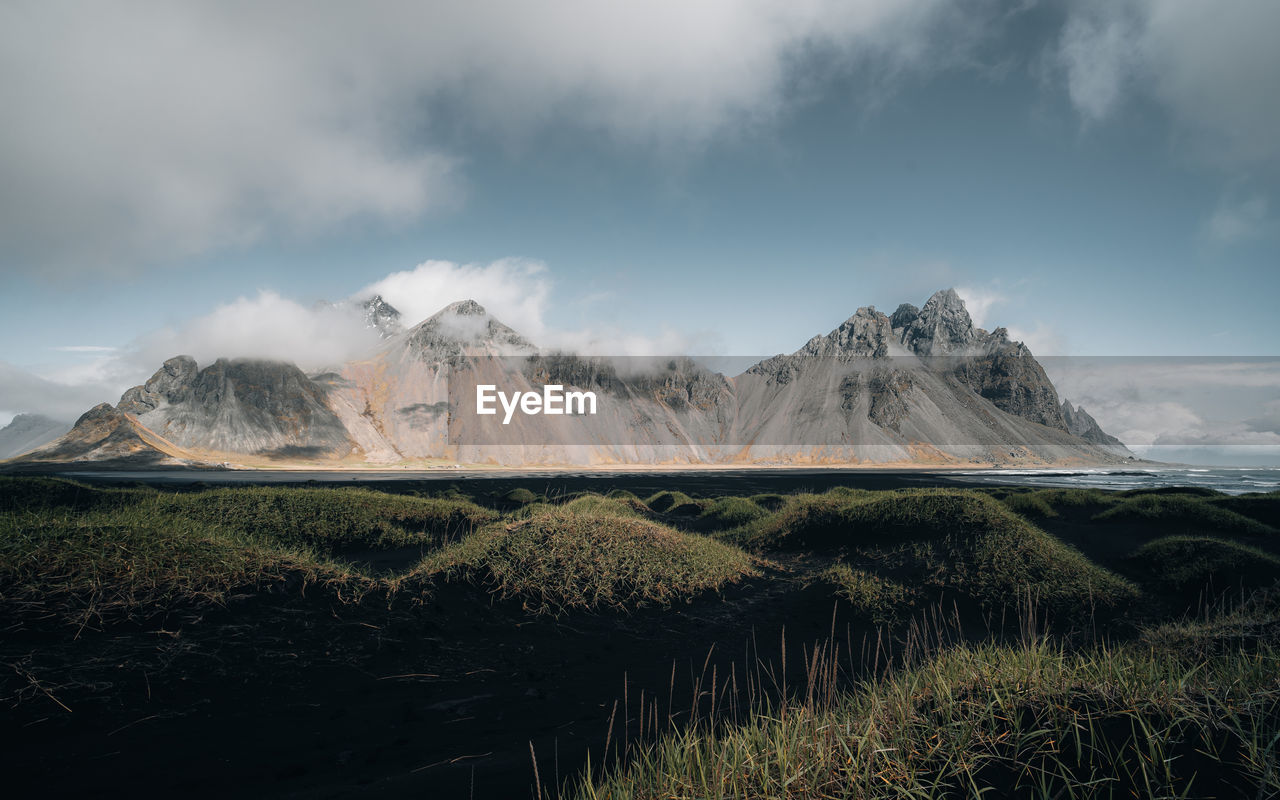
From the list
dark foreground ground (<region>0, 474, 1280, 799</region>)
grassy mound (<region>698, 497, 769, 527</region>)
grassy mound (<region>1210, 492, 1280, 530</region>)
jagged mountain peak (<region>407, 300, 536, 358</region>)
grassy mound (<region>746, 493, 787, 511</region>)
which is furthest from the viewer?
jagged mountain peak (<region>407, 300, 536, 358</region>)

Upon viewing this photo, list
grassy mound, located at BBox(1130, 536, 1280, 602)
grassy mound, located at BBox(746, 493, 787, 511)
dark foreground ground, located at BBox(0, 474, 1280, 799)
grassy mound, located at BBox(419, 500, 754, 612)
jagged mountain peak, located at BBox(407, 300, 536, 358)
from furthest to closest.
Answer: jagged mountain peak, located at BBox(407, 300, 536, 358)
grassy mound, located at BBox(746, 493, 787, 511)
grassy mound, located at BBox(1130, 536, 1280, 602)
grassy mound, located at BBox(419, 500, 754, 612)
dark foreground ground, located at BBox(0, 474, 1280, 799)

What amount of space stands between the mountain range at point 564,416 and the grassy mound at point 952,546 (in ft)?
356

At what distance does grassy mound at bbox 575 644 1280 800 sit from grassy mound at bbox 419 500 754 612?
7427mm

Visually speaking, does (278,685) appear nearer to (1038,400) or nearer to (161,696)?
(161,696)

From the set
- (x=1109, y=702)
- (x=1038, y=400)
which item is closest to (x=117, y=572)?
(x=1109, y=702)

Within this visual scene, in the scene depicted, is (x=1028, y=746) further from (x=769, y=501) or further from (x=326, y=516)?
(x=769, y=501)

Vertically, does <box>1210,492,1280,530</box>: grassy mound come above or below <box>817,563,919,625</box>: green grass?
above

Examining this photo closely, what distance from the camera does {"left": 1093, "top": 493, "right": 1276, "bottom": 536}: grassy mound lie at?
1969 cm

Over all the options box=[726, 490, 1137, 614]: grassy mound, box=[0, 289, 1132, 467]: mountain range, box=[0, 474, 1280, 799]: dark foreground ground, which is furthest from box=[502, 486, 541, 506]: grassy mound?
A: box=[0, 289, 1132, 467]: mountain range

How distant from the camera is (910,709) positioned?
449 centimetres

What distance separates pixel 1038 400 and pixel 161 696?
239681 millimetres

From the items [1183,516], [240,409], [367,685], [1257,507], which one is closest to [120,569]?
[367,685]

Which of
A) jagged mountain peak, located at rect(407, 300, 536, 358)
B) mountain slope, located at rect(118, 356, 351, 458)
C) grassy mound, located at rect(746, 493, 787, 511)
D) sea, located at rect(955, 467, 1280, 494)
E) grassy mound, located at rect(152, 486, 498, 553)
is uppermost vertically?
jagged mountain peak, located at rect(407, 300, 536, 358)

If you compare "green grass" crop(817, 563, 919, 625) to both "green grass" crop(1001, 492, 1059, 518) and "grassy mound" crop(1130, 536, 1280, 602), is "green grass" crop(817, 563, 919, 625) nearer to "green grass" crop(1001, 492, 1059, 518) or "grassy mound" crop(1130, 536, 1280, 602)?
"grassy mound" crop(1130, 536, 1280, 602)
